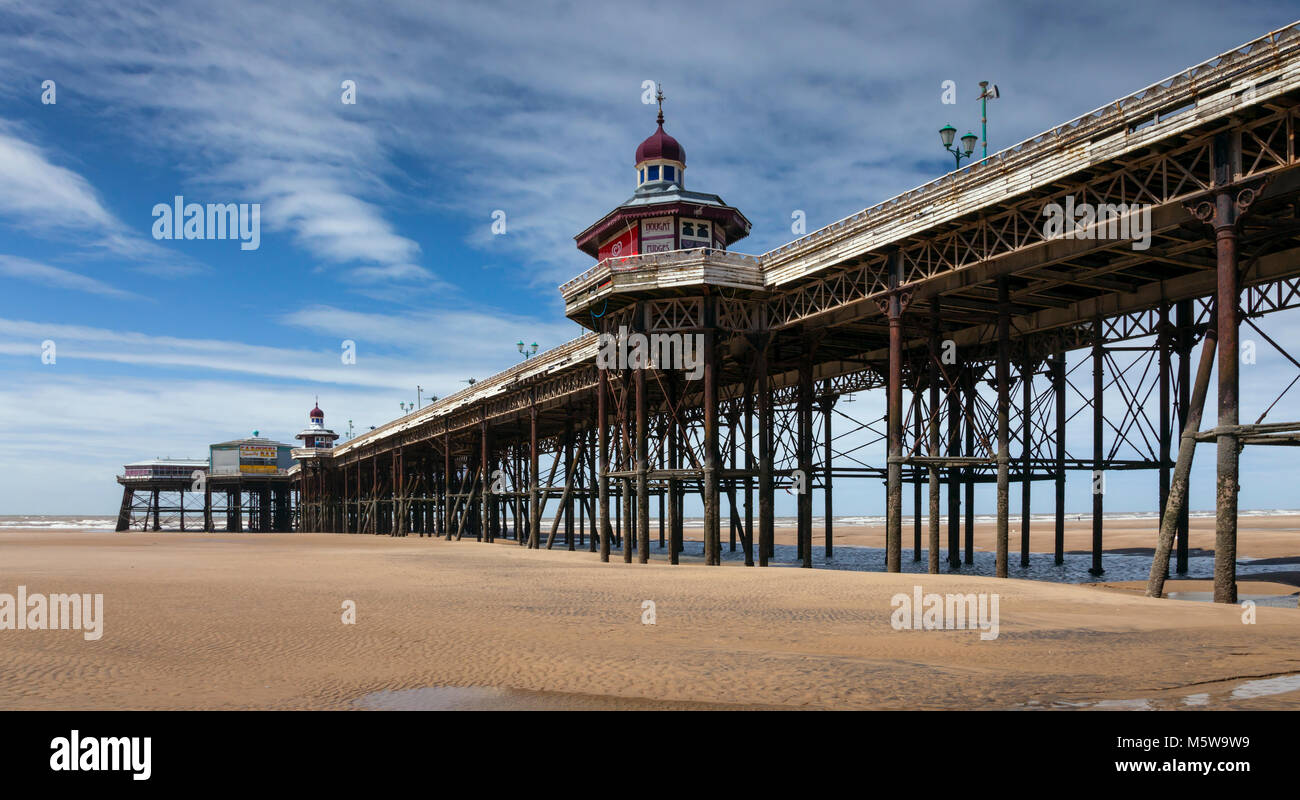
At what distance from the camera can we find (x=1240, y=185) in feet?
59.8

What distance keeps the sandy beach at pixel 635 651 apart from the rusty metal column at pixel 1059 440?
37.5 ft

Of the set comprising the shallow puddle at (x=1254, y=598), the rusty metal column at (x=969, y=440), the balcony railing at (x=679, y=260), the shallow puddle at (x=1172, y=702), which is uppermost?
the balcony railing at (x=679, y=260)

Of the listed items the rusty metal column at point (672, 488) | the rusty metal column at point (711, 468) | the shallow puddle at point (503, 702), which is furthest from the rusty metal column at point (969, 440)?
the shallow puddle at point (503, 702)

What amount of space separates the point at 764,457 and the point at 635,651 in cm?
2113

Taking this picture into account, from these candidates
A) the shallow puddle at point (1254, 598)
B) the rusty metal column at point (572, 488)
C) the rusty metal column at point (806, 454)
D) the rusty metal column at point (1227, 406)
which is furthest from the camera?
the rusty metal column at point (572, 488)

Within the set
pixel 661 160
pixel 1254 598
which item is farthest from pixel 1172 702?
pixel 661 160

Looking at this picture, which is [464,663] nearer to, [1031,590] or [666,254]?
[1031,590]

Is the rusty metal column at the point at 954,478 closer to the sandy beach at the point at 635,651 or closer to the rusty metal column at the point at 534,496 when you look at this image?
the sandy beach at the point at 635,651

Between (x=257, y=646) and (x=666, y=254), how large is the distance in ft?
74.7

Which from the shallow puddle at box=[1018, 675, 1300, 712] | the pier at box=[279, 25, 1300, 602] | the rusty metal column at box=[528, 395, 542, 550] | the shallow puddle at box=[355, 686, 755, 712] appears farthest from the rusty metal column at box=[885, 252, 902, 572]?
the rusty metal column at box=[528, 395, 542, 550]

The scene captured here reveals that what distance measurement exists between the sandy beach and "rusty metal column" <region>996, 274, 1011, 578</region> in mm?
4260

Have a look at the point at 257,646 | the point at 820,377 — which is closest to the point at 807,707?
the point at 257,646

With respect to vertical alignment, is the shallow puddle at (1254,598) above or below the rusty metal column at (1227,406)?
below

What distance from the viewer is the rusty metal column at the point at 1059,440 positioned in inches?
1264
